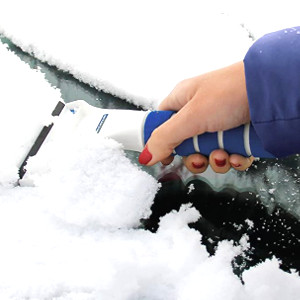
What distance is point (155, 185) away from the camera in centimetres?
52

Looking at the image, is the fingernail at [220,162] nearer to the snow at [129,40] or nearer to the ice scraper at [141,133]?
the ice scraper at [141,133]

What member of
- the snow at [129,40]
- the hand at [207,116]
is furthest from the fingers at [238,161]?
the snow at [129,40]

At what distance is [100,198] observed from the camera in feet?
1.59

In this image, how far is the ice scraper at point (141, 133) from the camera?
0.46 meters

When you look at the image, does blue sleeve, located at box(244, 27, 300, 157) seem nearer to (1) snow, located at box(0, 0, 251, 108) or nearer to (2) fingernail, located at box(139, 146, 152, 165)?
(2) fingernail, located at box(139, 146, 152, 165)

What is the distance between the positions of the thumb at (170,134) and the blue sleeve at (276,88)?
0.25ft

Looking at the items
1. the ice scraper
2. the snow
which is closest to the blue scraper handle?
the ice scraper

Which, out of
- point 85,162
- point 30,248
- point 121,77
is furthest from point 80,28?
point 30,248

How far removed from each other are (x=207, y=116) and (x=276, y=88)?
83mm

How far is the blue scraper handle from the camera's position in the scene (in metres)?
0.45

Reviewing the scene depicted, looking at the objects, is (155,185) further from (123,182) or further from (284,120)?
(284,120)

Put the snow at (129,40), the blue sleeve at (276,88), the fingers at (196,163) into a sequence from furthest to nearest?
1. the snow at (129,40)
2. the fingers at (196,163)
3. the blue sleeve at (276,88)

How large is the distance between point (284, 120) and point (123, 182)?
0.69 ft

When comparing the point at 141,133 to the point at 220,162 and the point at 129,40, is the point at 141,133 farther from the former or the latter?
the point at 129,40
